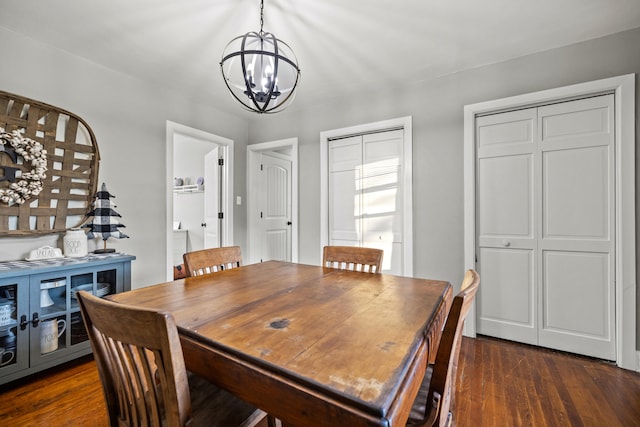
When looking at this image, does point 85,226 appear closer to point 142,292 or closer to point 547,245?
point 142,292

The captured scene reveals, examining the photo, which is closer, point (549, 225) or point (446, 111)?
point (549, 225)

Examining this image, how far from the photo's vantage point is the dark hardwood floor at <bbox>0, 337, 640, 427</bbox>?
63.1 inches

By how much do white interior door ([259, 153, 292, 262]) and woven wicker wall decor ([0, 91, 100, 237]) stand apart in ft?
6.70

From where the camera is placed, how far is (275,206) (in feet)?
14.4

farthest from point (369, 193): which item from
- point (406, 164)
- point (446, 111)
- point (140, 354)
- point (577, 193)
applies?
point (140, 354)

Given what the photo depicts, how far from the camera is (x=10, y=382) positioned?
73.6 inches

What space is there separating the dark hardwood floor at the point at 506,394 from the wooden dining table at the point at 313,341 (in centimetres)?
95

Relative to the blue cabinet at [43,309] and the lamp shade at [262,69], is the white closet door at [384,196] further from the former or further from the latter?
the blue cabinet at [43,309]

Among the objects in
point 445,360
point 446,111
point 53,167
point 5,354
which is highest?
point 446,111

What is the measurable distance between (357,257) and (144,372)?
1.47 m

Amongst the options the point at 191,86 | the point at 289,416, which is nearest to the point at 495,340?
the point at 289,416

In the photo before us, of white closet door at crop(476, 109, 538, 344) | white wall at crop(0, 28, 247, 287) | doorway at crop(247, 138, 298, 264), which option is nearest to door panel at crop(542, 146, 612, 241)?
white closet door at crop(476, 109, 538, 344)

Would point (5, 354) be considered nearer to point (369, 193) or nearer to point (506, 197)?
point (369, 193)

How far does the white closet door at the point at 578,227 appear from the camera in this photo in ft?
7.30
